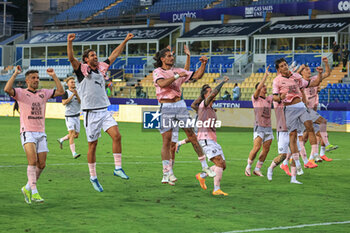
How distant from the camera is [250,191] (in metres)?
10.9

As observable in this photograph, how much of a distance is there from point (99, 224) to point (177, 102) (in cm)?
388

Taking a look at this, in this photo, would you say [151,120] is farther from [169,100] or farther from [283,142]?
[169,100]

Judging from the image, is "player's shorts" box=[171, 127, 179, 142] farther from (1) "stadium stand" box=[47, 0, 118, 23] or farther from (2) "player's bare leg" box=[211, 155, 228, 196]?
(1) "stadium stand" box=[47, 0, 118, 23]

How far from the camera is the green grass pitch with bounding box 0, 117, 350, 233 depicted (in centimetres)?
805

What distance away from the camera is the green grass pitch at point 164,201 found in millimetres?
8047

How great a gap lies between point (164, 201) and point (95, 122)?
6.64 ft

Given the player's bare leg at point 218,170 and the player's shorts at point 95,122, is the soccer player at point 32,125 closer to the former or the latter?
the player's shorts at point 95,122

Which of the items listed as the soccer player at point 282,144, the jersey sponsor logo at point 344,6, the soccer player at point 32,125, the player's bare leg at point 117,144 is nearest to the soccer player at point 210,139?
the player's bare leg at point 117,144

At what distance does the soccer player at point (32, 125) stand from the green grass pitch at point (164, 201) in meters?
0.33

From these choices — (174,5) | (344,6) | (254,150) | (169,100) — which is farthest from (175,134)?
(174,5)

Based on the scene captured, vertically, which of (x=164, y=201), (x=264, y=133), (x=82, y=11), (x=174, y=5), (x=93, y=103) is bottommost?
(x=164, y=201)

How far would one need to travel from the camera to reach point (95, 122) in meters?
10.9

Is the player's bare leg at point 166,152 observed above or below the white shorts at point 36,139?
below

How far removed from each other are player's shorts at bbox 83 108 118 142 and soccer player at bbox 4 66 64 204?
1.27 metres
